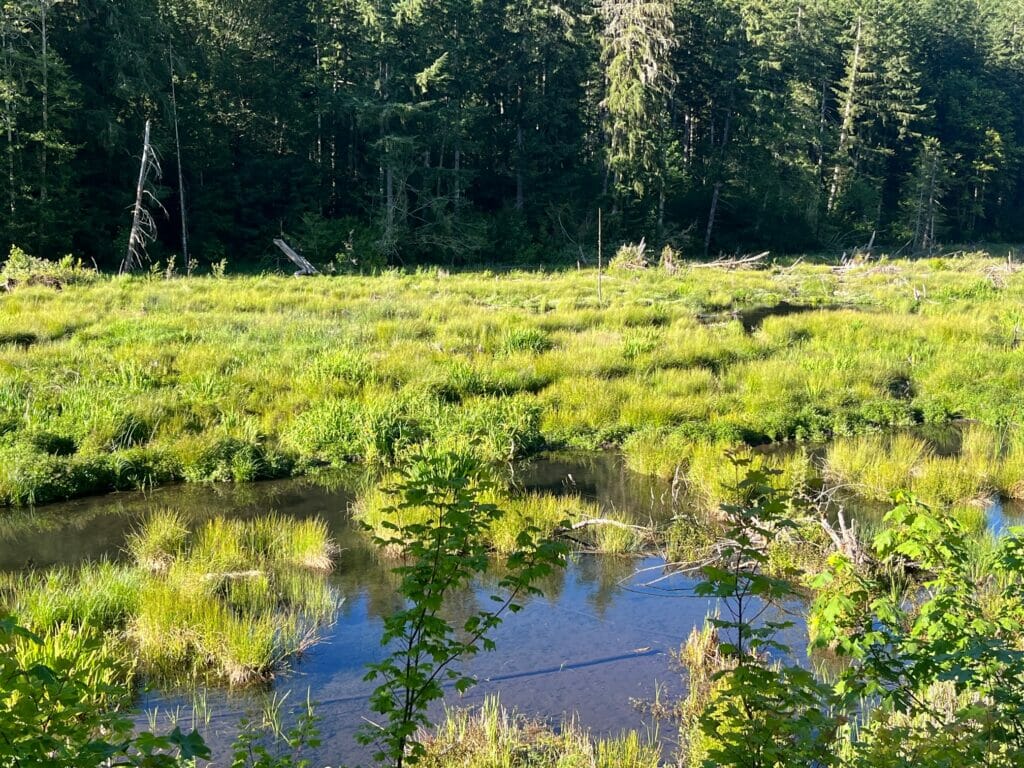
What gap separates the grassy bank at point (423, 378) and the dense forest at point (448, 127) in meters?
13.9

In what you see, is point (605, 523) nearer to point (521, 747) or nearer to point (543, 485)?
point (543, 485)

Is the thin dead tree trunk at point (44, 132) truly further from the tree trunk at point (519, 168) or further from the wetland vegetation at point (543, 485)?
the tree trunk at point (519, 168)

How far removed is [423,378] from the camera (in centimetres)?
1491

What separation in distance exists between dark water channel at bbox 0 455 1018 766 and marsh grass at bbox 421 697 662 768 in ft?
1.25

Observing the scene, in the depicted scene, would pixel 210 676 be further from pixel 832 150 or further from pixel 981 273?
pixel 832 150

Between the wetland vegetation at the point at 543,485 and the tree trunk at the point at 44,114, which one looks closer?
the wetland vegetation at the point at 543,485

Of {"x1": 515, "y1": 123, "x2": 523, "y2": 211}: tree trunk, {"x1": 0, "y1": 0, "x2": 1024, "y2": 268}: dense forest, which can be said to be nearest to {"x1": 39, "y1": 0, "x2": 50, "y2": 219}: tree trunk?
{"x1": 0, "y1": 0, "x2": 1024, "y2": 268}: dense forest

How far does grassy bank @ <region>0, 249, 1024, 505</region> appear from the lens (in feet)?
40.3

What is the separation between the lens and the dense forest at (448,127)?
1357 inches

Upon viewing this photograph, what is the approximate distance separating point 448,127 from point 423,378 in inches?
1122

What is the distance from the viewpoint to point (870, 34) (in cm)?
5622

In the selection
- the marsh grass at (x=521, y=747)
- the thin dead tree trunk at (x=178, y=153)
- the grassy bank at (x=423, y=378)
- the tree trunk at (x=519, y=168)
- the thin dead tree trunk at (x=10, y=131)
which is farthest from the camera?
the tree trunk at (x=519, y=168)

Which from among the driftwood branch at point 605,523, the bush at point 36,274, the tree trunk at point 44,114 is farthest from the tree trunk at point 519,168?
the driftwood branch at point 605,523

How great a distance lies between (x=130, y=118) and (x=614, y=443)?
31.2 metres
